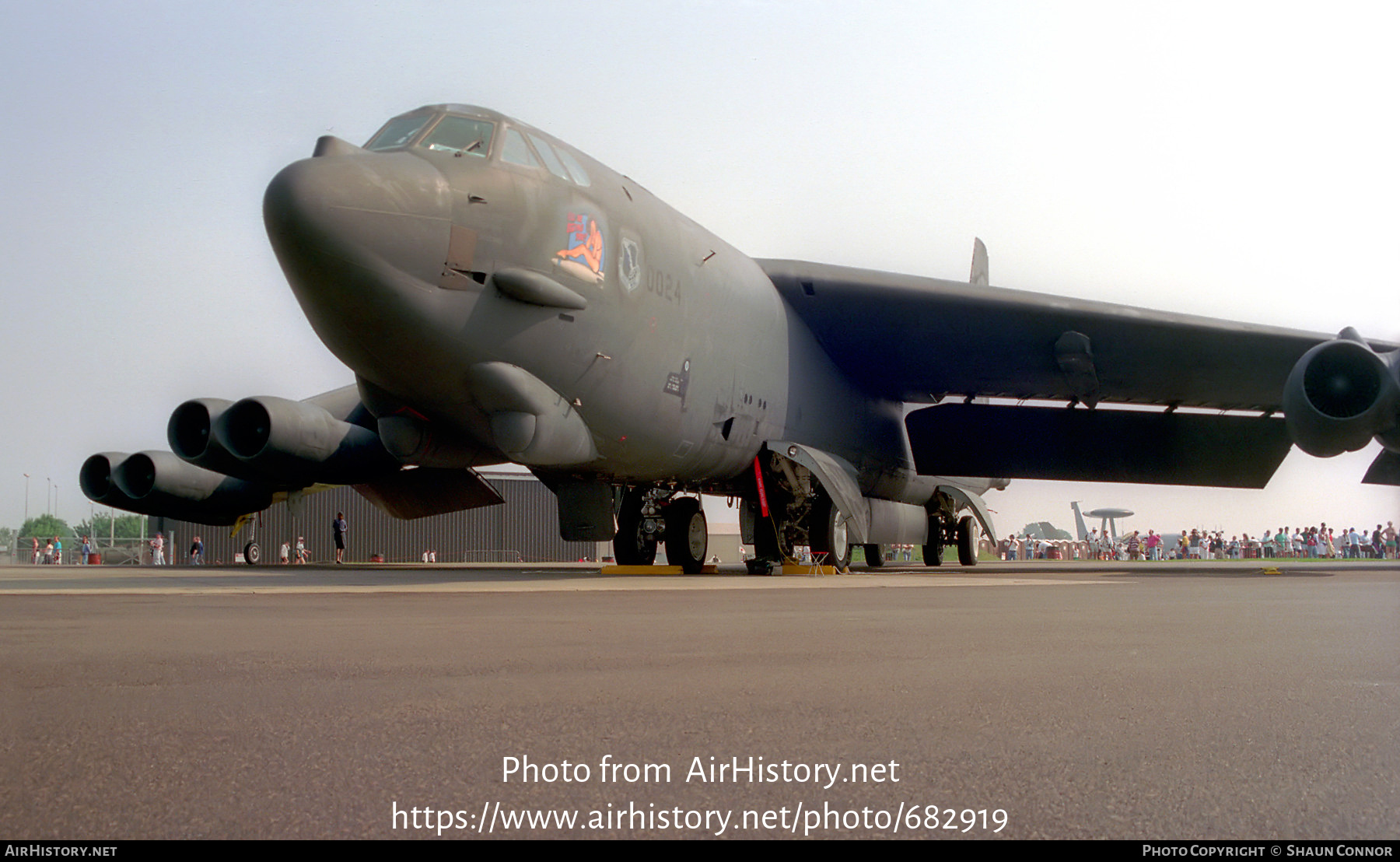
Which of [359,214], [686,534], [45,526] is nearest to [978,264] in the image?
[686,534]

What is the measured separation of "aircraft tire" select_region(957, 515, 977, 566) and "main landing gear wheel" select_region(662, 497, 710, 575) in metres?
7.57

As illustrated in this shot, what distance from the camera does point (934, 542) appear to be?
833 inches

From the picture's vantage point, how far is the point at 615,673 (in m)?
3.76

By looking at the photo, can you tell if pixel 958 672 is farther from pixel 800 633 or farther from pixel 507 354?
pixel 507 354

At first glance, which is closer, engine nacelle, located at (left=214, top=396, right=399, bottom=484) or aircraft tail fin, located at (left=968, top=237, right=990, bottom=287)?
engine nacelle, located at (left=214, top=396, right=399, bottom=484)

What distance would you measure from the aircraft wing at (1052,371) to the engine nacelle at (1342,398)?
193cm

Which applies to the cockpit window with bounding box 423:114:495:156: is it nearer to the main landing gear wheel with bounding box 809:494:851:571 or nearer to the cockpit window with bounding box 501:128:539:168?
the cockpit window with bounding box 501:128:539:168

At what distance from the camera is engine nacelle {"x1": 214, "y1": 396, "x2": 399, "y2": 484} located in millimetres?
16469

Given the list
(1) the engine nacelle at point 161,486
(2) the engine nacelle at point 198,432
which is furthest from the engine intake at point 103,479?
(2) the engine nacelle at point 198,432

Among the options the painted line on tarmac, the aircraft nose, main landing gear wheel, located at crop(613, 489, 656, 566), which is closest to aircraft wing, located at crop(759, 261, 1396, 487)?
main landing gear wheel, located at crop(613, 489, 656, 566)

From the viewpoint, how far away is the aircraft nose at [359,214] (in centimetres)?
888

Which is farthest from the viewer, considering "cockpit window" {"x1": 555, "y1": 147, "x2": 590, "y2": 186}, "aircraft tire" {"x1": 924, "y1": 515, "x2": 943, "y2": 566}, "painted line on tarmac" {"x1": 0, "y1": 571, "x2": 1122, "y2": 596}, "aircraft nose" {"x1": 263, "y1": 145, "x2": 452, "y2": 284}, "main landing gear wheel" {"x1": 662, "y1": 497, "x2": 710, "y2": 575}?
"aircraft tire" {"x1": 924, "y1": 515, "x2": 943, "y2": 566}
